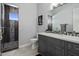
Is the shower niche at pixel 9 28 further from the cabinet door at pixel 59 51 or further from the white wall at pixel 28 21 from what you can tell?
the cabinet door at pixel 59 51

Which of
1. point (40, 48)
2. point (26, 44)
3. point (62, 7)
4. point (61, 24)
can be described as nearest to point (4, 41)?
point (26, 44)

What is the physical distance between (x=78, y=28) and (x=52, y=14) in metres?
0.69

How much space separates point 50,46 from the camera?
2.21 m

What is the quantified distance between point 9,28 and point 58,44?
1672mm

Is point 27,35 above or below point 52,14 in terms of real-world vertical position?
below

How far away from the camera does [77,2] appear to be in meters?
1.88

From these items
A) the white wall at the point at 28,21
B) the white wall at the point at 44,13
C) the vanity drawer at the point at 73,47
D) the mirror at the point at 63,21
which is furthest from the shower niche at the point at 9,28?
the vanity drawer at the point at 73,47

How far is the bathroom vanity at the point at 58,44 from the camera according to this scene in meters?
1.61

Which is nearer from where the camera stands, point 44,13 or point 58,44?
point 58,44

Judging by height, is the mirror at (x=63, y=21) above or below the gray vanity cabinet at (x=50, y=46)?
above

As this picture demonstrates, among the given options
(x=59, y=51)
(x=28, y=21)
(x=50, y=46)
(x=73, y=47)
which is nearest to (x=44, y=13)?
(x=28, y=21)

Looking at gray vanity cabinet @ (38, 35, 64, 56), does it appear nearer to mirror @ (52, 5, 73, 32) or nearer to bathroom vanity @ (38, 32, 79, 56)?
bathroom vanity @ (38, 32, 79, 56)

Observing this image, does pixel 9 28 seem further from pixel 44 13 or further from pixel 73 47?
pixel 73 47

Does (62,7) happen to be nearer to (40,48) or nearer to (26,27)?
(26,27)
